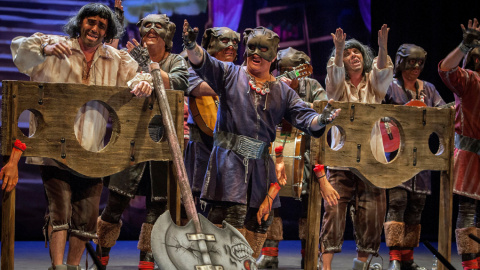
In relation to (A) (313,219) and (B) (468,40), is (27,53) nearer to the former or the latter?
(A) (313,219)

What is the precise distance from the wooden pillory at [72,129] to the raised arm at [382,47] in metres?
1.50

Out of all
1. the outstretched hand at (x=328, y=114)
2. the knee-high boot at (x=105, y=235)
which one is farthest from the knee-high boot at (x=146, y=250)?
the outstretched hand at (x=328, y=114)

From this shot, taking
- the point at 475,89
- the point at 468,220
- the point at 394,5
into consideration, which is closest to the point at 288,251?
the point at 468,220

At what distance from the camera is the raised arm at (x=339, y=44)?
13.8ft

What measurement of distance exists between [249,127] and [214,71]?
39cm

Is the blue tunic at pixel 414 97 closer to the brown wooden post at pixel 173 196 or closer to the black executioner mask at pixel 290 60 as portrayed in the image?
the black executioner mask at pixel 290 60

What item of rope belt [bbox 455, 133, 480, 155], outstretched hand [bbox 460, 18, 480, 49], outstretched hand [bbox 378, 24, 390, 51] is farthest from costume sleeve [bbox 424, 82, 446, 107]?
outstretched hand [bbox 378, 24, 390, 51]

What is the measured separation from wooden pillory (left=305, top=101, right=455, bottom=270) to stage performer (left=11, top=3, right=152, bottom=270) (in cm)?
119

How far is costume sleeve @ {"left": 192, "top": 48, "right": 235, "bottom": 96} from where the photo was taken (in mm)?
3848

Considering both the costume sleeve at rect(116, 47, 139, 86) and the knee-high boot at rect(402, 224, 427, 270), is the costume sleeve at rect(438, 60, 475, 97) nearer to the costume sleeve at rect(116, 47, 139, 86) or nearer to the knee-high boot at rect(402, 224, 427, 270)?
the knee-high boot at rect(402, 224, 427, 270)

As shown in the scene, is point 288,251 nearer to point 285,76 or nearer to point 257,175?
point 285,76

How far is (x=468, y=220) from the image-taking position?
4914 millimetres

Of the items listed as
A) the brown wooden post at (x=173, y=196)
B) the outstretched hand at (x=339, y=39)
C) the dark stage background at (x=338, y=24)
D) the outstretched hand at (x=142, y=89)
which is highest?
the dark stage background at (x=338, y=24)

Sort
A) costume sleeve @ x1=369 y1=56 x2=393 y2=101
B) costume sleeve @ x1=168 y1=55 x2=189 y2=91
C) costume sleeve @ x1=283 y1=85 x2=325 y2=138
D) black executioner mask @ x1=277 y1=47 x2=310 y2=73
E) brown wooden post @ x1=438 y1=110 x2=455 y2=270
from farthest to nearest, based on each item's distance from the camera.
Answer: black executioner mask @ x1=277 y1=47 x2=310 y2=73, costume sleeve @ x1=369 y1=56 x2=393 y2=101, brown wooden post @ x1=438 y1=110 x2=455 y2=270, costume sleeve @ x1=168 y1=55 x2=189 y2=91, costume sleeve @ x1=283 y1=85 x2=325 y2=138
